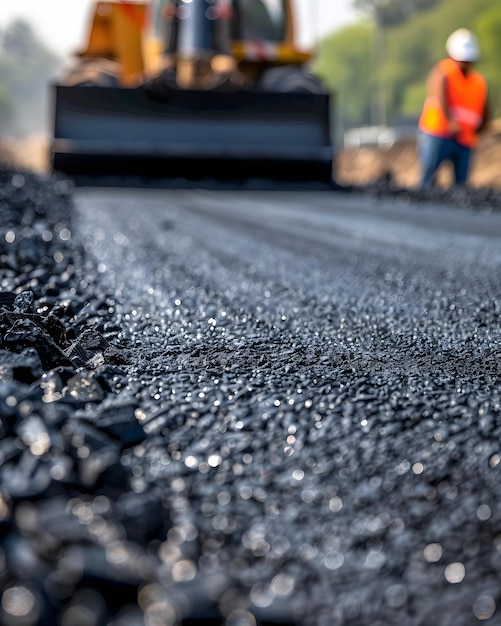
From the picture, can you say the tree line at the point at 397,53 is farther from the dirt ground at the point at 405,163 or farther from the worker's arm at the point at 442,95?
the worker's arm at the point at 442,95

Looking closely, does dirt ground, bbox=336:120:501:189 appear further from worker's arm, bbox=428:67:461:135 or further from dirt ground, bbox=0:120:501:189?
worker's arm, bbox=428:67:461:135

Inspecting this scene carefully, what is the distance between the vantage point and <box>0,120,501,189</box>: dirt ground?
54.7ft

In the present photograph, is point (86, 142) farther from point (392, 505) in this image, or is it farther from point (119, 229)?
point (392, 505)

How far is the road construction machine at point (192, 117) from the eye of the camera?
958cm

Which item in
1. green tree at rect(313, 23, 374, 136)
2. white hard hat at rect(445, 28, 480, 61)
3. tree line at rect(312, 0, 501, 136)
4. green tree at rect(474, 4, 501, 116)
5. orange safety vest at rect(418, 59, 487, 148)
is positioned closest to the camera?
orange safety vest at rect(418, 59, 487, 148)

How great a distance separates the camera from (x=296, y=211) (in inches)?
261

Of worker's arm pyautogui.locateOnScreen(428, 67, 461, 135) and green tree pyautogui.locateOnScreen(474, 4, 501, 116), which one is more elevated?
green tree pyautogui.locateOnScreen(474, 4, 501, 116)

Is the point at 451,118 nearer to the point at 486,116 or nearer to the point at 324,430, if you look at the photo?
the point at 486,116

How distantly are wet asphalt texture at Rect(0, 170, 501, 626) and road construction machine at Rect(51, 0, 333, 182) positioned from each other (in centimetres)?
643

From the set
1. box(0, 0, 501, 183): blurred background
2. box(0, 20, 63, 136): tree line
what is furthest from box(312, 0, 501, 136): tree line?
box(0, 20, 63, 136): tree line

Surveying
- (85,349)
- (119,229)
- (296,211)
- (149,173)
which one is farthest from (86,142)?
(85,349)

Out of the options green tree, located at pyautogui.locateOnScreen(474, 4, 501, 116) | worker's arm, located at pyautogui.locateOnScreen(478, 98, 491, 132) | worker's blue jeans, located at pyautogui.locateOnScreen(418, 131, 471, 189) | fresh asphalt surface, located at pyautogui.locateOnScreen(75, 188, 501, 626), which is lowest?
fresh asphalt surface, located at pyautogui.locateOnScreen(75, 188, 501, 626)

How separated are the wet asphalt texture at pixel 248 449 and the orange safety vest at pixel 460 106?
6.16 meters

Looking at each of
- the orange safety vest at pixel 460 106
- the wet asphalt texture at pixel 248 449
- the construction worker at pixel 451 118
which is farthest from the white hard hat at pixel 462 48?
the wet asphalt texture at pixel 248 449
